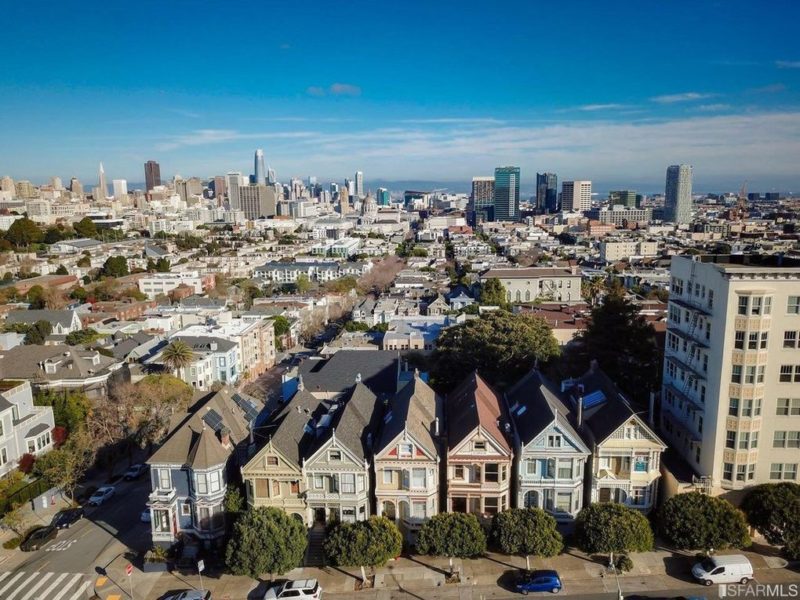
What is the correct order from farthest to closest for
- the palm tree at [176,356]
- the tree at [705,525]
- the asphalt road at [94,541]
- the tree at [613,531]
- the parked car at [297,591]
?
the palm tree at [176,356], the asphalt road at [94,541], the tree at [705,525], the tree at [613,531], the parked car at [297,591]

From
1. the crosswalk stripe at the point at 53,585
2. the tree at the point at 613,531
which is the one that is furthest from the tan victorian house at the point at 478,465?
the crosswalk stripe at the point at 53,585

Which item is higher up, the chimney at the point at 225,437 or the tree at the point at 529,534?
the chimney at the point at 225,437

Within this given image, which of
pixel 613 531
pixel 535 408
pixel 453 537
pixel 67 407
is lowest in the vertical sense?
pixel 67 407

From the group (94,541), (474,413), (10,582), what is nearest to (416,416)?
(474,413)

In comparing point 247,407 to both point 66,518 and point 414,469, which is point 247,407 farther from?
point 414,469

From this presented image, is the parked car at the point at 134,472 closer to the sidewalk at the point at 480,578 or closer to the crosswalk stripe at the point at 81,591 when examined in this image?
the crosswalk stripe at the point at 81,591

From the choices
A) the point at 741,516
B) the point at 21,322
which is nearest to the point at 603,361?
the point at 741,516

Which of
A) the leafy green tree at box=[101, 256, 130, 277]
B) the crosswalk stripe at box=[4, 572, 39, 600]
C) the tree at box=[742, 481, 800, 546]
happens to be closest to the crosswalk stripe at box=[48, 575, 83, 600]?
the crosswalk stripe at box=[4, 572, 39, 600]
